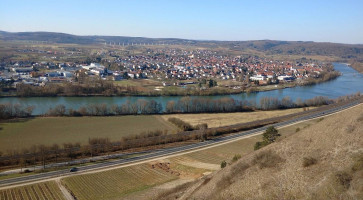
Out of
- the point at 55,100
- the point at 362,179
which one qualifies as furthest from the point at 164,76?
the point at 362,179

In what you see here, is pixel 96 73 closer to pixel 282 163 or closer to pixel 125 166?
pixel 125 166

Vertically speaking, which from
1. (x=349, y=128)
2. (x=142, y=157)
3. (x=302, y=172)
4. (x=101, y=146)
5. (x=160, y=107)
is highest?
(x=349, y=128)

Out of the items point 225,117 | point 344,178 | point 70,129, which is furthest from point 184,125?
point 344,178

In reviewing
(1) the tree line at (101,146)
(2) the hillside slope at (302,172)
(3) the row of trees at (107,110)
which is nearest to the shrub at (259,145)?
(1) the tree line at (101,146)

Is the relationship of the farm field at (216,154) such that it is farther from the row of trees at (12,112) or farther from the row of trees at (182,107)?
the row of trees at (12,112)

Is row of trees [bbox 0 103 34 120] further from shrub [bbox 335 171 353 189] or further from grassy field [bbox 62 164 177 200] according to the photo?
shrub [bbox 335 171 353 189]

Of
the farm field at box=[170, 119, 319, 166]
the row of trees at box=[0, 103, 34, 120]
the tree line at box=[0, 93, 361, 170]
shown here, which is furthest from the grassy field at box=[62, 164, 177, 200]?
the row of trees at box=[0, 103, 34, 120]

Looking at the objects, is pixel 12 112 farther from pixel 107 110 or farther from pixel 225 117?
pixel 225 117
